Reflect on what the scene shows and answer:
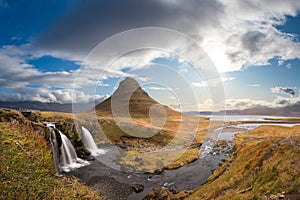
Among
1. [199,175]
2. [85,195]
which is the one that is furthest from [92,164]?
[85,195]

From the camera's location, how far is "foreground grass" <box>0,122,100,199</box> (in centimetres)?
1186

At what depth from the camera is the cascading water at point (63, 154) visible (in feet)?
139

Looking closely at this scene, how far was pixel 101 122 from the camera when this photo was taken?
116500 mm

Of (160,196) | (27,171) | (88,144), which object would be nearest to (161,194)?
(160,196)

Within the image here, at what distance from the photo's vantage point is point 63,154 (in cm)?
4550

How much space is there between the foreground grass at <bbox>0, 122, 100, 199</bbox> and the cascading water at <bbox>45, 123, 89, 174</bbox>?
26.1 meters

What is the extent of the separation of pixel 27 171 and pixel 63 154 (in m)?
34.5

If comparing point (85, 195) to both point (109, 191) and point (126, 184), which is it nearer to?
point (109, 191)

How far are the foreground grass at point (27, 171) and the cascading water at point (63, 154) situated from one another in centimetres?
2613

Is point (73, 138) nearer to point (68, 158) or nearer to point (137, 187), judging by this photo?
point (68, 158)

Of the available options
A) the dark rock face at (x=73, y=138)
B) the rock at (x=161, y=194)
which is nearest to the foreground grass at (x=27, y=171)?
the rock at (x=161, y=194)

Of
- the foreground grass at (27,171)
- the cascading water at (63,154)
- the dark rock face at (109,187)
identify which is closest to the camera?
the foreground grass at (27,171)

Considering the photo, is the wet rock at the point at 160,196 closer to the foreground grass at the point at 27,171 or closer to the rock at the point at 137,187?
the rock at the point at 137,187

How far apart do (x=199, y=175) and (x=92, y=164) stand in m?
24.3
